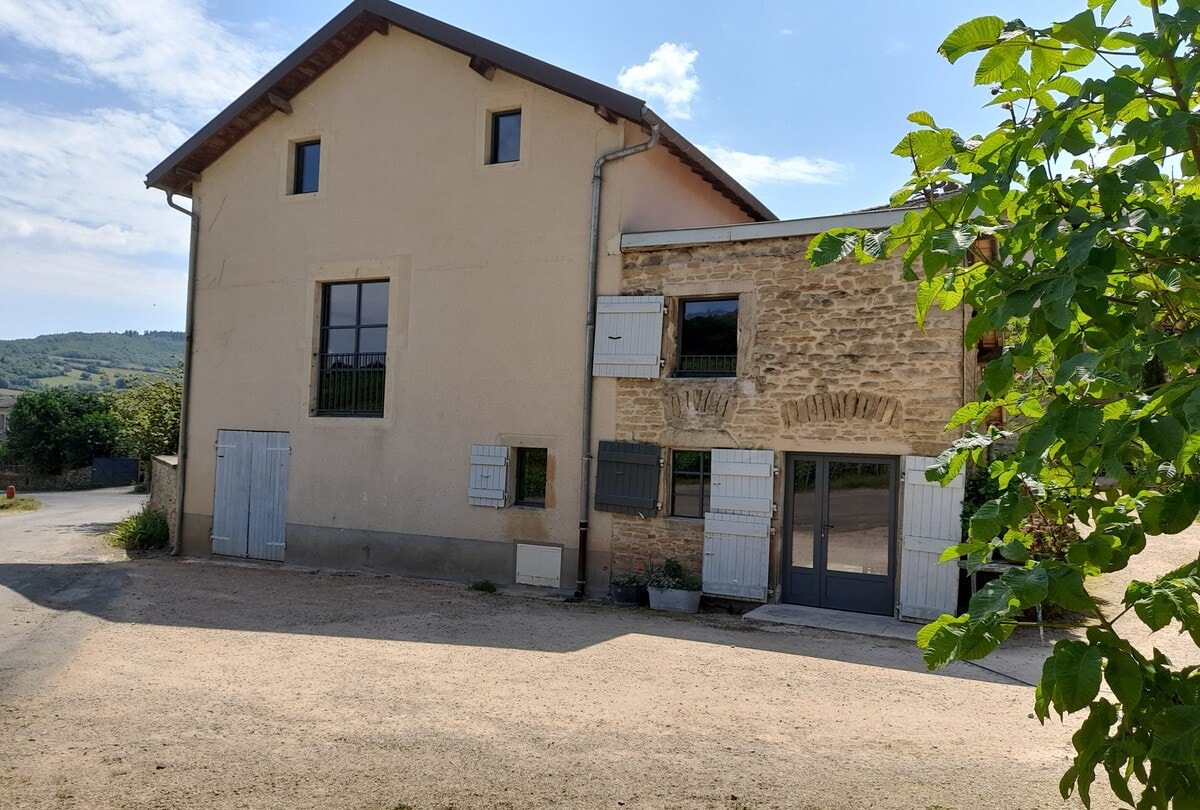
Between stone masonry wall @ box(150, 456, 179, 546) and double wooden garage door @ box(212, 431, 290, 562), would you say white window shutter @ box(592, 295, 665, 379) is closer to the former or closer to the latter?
double wooden garage door @ box(212, 431, 290, 562)

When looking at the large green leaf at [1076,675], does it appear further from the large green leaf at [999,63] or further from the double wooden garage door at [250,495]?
the double wooden garage door at [250,495]

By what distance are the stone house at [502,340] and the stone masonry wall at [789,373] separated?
0.03 m

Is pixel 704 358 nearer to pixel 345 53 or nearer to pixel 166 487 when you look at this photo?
pixel 345 53

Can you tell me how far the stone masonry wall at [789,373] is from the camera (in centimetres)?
932

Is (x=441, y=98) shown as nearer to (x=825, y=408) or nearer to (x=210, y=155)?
(x=210, y=155)

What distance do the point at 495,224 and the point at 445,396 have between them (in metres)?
2.24

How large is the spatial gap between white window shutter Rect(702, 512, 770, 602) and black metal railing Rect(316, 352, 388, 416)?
4.99 metres

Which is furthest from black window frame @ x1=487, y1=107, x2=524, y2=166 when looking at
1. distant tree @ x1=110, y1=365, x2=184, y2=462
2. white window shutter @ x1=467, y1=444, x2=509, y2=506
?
distant tree @ x1=110, y1=365, x2=184, y2=462

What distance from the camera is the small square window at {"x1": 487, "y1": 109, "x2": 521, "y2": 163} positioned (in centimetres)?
1191

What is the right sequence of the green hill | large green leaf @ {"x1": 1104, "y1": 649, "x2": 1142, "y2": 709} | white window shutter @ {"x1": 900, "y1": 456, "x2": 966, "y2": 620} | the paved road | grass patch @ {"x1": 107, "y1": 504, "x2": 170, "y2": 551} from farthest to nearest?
the green hill, grass patch @ {"x1": 107, "y1": 504, "x2": 170, "y2": 551}, white window shutter @ {"x1": 900, "y1": 456, "x2": 966, "y2": 620}, the paved road, large green leaf @ {"x1": 1104, "y1": 649, "x2": 1142, "y2": 709}

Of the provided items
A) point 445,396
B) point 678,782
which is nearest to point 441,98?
point 445,396

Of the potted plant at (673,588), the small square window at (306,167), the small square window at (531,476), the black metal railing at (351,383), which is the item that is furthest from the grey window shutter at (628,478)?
the small square window at (306,167)

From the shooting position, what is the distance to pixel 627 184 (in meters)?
11.0

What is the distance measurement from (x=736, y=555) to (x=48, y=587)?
7800 mm
